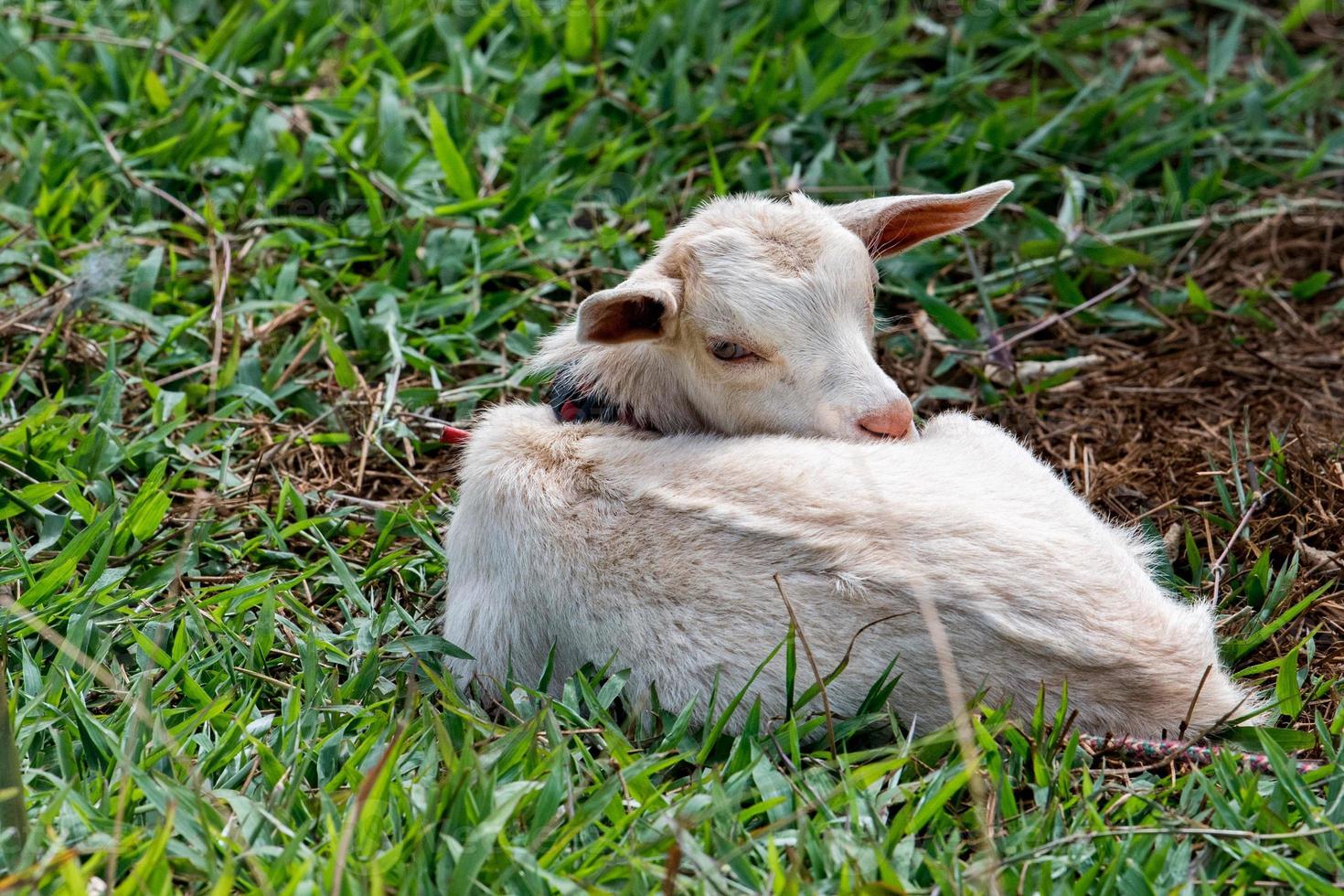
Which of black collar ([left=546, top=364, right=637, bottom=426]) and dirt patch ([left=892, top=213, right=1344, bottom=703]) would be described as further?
dirt patch ([left=892, top=213, right=1344, bottom=703])

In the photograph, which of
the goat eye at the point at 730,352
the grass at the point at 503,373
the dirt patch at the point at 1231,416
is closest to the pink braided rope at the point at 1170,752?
the grass at the point at 503,373

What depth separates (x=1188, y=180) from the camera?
572 centimetres

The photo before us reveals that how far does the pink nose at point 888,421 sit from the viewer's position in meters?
3.62

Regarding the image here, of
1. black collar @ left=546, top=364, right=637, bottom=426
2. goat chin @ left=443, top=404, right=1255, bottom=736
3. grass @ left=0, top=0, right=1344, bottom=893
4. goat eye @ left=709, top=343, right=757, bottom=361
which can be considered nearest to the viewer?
grass @ left=0, top=0, right=1344, bottom=893

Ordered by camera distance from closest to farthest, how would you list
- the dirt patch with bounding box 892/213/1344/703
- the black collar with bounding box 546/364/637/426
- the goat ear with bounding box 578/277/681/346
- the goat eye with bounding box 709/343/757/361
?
the goat ear with bounding box 578/277/681/346, the goat eye with bounding box 709/343/757/361, the black collar with bounding box 546/364/637/426, the dirt patch with bounding box 892/213/1344/703

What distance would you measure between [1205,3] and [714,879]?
19.2ft

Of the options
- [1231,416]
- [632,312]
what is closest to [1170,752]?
[632,312]

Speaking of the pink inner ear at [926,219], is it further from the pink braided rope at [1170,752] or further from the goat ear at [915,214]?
the pink braided rope at [1170,752]

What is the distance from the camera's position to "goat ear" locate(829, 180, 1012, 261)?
4102mm

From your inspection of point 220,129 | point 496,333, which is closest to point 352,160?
point 220,129

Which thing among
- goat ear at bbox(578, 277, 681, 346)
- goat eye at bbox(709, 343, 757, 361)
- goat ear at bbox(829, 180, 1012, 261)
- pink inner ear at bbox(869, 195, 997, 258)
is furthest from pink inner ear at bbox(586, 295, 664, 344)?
pink inner ear at bbox(869, 195, 997, 258)

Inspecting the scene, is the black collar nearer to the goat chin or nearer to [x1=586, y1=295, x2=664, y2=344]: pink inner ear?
[x1=586, y1=295, x2=664, y2=344]: pink inner ear

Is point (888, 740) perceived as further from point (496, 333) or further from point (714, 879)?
point (496, 333)

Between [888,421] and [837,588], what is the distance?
2.16 feet
